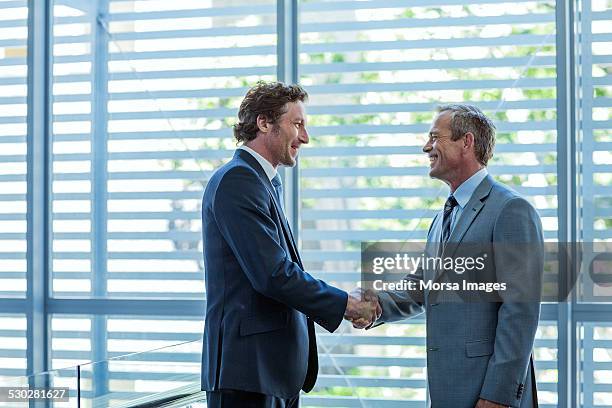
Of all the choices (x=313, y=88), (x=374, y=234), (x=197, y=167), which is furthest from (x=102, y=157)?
(x=374, y=234)

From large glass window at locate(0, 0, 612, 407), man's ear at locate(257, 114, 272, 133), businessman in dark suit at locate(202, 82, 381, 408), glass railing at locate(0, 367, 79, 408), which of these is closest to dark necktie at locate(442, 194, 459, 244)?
businessman in dark suit at locate(202, 82, 381, 408)

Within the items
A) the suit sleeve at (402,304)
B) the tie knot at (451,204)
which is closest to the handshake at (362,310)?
the suit sleeve at (402,304)

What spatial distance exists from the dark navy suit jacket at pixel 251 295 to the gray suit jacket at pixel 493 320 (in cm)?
36

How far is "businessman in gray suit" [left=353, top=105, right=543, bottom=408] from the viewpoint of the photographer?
8.66 ft

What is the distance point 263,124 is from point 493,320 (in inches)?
34.9

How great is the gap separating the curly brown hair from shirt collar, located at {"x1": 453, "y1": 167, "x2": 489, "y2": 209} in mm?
574

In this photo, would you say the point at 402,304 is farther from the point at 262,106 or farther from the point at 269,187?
the point at 262,106

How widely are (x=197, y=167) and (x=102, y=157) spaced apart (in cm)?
47

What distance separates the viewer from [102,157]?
4316 millimetres

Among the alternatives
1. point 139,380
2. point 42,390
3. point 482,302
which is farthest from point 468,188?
point 42,390

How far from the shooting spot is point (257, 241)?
2.69 metres

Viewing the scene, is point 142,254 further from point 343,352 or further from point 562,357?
point 562,357

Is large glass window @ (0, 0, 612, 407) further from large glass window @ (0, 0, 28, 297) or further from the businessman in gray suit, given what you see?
the businessman in gray suit

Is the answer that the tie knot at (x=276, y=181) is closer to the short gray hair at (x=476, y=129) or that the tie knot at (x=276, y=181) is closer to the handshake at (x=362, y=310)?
the handshake at (x=362, y=310)
